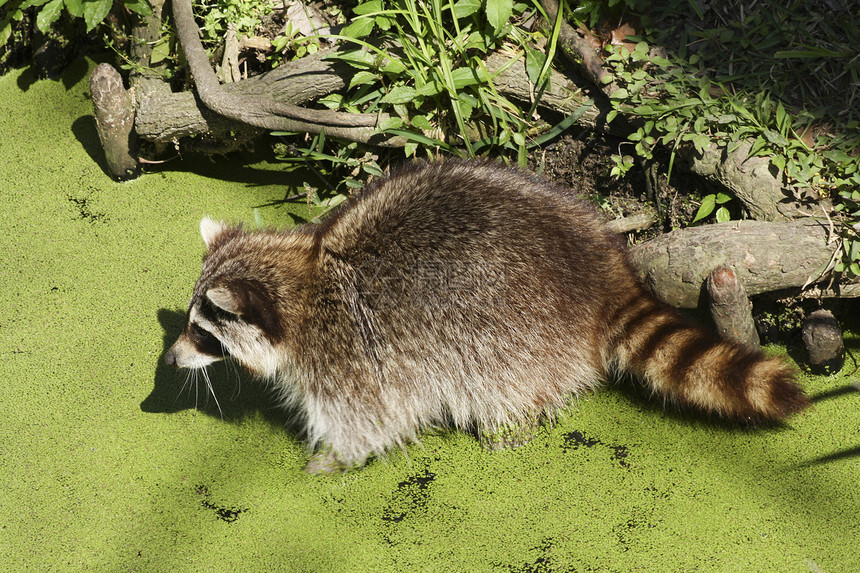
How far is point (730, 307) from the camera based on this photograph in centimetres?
246

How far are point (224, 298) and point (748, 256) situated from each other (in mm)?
1831

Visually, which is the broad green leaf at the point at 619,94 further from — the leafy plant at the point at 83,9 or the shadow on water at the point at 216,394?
the leafy plant at the point at 83,9

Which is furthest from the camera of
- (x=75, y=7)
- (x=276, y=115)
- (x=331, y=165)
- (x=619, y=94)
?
(x=331, y=165)

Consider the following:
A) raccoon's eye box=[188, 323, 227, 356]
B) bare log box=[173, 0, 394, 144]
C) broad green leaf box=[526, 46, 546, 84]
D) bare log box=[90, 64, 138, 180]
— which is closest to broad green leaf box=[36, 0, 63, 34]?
bare log box=[90, 64, 138, 180]

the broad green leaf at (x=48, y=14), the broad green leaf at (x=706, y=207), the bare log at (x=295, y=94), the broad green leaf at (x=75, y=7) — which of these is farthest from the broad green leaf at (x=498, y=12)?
the broad green leaf at (x=48, y=14)

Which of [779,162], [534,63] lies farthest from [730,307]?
[534,63]

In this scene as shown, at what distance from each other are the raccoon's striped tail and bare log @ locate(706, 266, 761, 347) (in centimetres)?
12

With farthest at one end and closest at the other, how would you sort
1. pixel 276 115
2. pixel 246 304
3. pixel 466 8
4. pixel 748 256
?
pixel 276 115 < pixel 466 8 < pixel 748 256 < pixel 246 304

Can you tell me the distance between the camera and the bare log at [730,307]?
2426 mm

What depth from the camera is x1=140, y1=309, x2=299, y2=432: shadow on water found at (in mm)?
2764

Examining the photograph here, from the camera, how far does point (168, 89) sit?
345 cm

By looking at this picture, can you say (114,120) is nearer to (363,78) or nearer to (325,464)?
(363,78)

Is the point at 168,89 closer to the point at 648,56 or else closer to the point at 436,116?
the point at 436,116

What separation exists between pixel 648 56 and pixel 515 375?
4.91 feet
